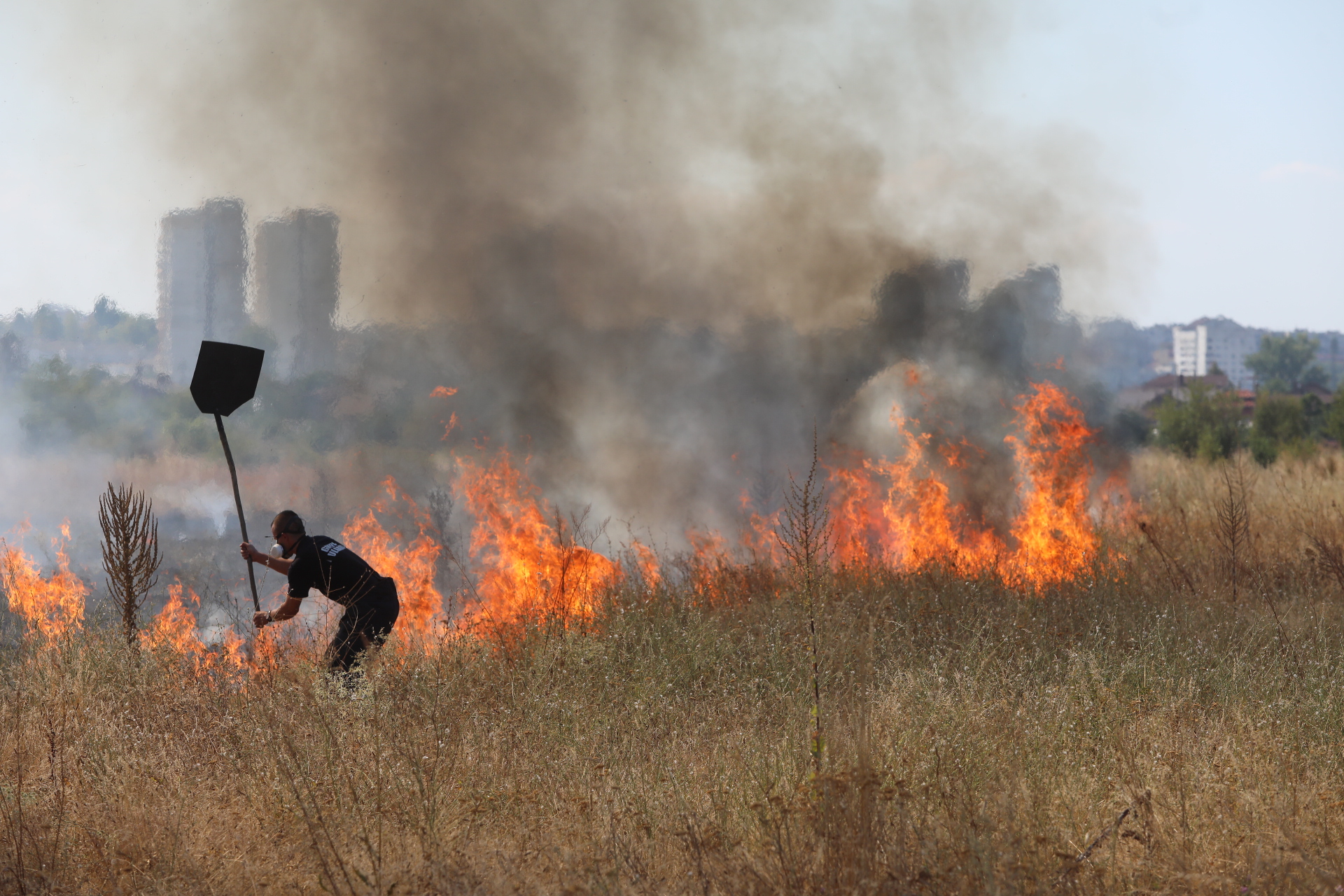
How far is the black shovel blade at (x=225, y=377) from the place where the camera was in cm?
690

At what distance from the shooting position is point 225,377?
23.1 ft

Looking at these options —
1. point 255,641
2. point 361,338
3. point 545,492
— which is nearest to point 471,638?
point 255,641

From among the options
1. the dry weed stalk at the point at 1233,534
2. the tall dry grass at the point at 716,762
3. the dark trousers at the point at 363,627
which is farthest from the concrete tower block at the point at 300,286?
the dry weed stalk at the point at 1233,534

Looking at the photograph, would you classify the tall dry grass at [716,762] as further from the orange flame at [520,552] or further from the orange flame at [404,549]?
the orange flame at [404,549]

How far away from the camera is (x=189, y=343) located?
12578mm

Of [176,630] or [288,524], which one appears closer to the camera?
[288,524]

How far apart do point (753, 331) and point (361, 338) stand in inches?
207

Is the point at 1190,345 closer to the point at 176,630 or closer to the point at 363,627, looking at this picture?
the point at 176,630

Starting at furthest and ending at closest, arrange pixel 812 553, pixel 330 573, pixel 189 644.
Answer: pixel 189 644
pixel 330 573
pixel 812 553

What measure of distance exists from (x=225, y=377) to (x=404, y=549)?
14.8 ft

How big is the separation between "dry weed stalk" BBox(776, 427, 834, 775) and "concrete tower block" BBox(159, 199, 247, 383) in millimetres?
7409

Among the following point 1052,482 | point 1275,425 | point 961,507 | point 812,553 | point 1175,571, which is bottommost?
point 812,553

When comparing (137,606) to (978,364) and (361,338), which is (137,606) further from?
(978,364)

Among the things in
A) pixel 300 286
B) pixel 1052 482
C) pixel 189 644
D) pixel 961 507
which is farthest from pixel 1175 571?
pixel 300 286
